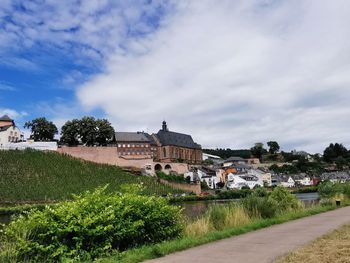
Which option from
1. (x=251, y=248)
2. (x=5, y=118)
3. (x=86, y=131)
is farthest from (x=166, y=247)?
(x=5, y=118)

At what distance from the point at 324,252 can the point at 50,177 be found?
2929 inches

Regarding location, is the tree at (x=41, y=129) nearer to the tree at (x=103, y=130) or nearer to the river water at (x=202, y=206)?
the tree at (x=103, y=130)

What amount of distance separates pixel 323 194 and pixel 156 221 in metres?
23.3

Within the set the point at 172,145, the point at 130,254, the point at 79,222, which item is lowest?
the point at 130,254

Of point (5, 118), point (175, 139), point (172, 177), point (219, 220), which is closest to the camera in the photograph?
point (219, 220)

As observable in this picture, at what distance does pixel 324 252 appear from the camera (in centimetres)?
815

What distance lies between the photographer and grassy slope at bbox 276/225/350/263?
749 cm

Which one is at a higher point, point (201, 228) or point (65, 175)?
point (65, 175)

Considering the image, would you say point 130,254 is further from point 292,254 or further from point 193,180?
point 193,180

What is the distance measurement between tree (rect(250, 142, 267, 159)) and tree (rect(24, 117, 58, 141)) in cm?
11172

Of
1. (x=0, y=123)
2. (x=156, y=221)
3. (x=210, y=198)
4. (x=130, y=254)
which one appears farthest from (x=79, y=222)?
(x=0, y=123)

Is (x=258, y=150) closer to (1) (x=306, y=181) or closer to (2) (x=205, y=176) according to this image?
(1) (x=306, y=181)

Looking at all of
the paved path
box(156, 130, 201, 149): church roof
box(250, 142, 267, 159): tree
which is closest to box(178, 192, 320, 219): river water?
the paved path

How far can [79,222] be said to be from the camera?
8883 mm
